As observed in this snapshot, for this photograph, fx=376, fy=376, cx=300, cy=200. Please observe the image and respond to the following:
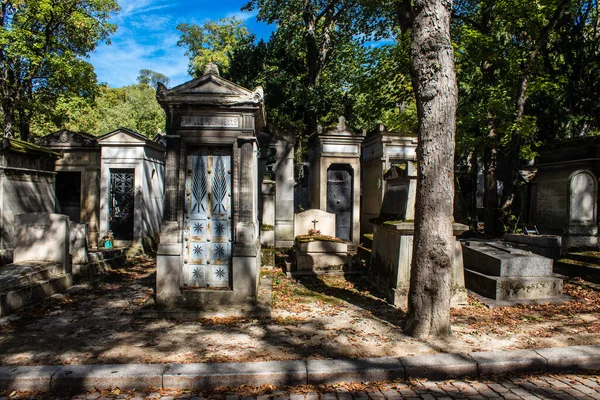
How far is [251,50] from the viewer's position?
20547mm

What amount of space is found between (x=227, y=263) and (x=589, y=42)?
16.8m

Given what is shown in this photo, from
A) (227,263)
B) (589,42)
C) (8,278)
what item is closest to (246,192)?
(227,263)

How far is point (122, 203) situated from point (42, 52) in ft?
29.7

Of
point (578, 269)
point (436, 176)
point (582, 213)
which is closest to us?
point (436, 176)

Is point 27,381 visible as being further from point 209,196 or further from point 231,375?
point 209,196

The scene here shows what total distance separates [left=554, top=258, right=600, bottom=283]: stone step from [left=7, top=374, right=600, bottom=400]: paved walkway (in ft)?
17.3

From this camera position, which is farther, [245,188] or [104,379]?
[245,188]

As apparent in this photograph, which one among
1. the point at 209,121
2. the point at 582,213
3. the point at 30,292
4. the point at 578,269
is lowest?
the point at 30,292

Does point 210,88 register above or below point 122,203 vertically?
above

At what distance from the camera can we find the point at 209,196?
19.9ft

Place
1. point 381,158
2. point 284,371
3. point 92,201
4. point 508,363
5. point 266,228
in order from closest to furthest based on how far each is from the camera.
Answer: point 284,371
point 508,363
point 266,228
point 92,201
point 381,158

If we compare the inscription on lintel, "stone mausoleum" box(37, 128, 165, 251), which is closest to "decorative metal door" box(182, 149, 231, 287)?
the inscription on lintel

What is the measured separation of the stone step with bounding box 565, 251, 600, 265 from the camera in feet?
27.2

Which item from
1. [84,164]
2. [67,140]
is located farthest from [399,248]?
[67,140]
